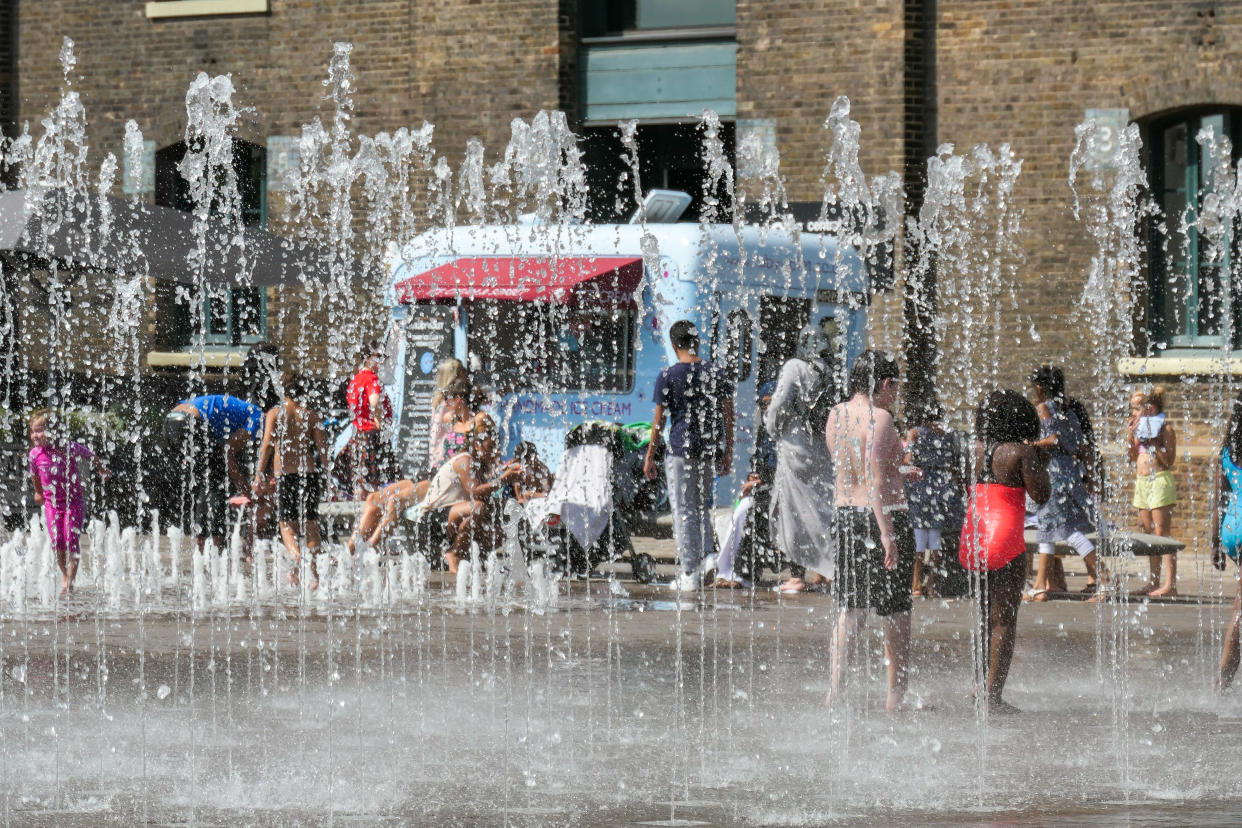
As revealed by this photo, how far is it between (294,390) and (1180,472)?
8.32 meters

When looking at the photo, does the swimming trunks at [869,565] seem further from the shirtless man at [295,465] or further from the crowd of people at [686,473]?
the shirtless man at [295,465]

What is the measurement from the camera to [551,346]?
1759 centimetres

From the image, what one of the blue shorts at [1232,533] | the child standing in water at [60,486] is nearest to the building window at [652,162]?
the child standing in water at [60,486]

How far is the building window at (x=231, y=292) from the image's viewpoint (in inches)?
872

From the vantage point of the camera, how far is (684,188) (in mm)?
21312

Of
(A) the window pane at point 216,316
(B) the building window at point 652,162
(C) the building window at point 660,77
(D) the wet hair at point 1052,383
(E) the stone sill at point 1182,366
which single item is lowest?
(D) the wet hair at point 1052,383

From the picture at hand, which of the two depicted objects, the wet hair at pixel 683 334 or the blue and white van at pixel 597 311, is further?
the blue and white van at pixel 597 311

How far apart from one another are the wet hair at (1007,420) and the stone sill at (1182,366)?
961 cm

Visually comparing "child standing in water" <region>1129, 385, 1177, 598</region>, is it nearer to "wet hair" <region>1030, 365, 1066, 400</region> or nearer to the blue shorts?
"wet hair" <region>1030, 365, 1066, 400</region>

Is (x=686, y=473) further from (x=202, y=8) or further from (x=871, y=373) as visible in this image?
(x=202, y=8)

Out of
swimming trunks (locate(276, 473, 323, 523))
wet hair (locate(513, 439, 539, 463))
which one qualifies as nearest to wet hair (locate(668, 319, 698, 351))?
wet hair (locate(513, 439, 539, 463))

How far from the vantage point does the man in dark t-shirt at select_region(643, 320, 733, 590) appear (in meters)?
13.3

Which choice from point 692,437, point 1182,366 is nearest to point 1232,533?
point 692,437

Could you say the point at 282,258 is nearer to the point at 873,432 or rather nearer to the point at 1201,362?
the point at 1201,362
